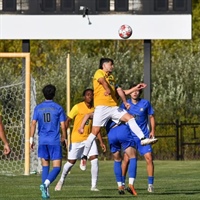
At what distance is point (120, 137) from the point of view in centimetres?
1820

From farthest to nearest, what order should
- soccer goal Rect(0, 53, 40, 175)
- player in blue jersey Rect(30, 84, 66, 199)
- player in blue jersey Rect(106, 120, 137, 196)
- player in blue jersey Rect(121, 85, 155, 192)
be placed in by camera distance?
soccer goal Rect(0, 53, 40, 175)
player in blue jersey Rect(121, 85, 155, 192)
player in blue jersey Rect(106, 120, 137, 196)
player in blue jersey Rect(30, 84, 66, 199)

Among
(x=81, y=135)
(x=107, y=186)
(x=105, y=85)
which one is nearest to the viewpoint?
(x=105, y=85)

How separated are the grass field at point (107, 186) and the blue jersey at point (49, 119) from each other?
0.99 meters

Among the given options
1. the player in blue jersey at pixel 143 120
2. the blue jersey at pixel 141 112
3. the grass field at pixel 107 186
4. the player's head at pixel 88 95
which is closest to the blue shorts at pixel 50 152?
the grass field at pixel 107 186

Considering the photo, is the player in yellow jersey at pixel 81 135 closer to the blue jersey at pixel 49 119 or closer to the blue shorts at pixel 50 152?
the blue shorts at pixel 50 152

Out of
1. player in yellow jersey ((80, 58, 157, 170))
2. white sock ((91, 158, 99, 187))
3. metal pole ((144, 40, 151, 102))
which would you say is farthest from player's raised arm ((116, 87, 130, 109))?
metal pole ((144, 40, 151, 102))

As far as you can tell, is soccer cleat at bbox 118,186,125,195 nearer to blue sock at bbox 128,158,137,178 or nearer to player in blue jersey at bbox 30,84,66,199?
blue sock at bbox 128,158,137,178

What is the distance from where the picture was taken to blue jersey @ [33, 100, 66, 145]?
55.5 ft

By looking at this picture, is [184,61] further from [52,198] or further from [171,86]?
[52,198]

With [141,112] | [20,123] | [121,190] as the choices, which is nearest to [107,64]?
[141,112]

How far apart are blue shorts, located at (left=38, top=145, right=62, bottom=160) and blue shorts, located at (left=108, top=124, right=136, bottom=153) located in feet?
5.00

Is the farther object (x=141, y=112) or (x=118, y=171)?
(x=141, y=112)

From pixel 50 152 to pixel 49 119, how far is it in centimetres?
57

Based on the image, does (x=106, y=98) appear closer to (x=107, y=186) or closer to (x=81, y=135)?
(x=81, y=135)
